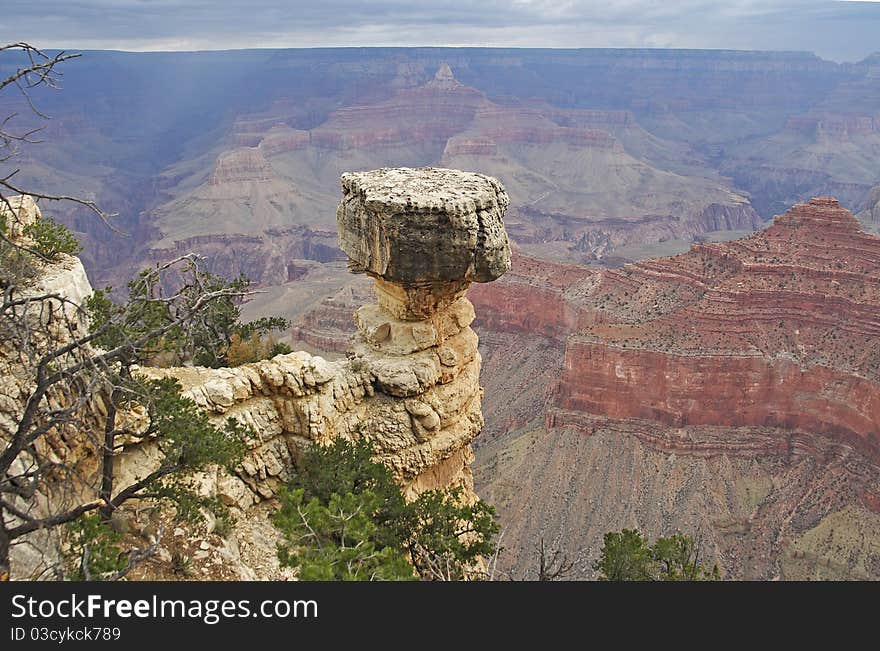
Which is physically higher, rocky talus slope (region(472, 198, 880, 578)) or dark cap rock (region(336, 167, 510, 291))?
dark cap rock (region(336, 167, 510, 291))

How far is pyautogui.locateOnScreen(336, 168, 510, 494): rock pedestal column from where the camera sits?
16344 millimetres

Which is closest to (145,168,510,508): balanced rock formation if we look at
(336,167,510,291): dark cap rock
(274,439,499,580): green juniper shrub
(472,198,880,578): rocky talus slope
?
(336,167,510,291): dark cap rock

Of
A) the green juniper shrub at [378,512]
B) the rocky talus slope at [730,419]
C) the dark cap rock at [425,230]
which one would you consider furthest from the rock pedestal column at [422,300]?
the rocky talus slope at [730,419]

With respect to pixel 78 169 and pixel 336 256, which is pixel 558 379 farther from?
pixel 78 169

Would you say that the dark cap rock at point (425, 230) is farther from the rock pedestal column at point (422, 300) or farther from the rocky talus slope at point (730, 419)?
the rocky talus slope at point (730, 419)

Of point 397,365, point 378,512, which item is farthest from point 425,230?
point 378,512

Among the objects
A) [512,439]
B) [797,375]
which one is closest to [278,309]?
[512,439]

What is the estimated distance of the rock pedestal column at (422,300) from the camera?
16.3m

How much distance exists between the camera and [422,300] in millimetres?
17891

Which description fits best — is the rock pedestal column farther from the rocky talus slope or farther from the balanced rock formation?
the rocky talus slope

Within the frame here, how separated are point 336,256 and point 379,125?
78459 mm

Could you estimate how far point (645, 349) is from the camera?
1722 inches

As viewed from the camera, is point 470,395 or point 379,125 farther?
point 379,125

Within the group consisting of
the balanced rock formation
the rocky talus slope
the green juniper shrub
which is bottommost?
the rocky talus slope
